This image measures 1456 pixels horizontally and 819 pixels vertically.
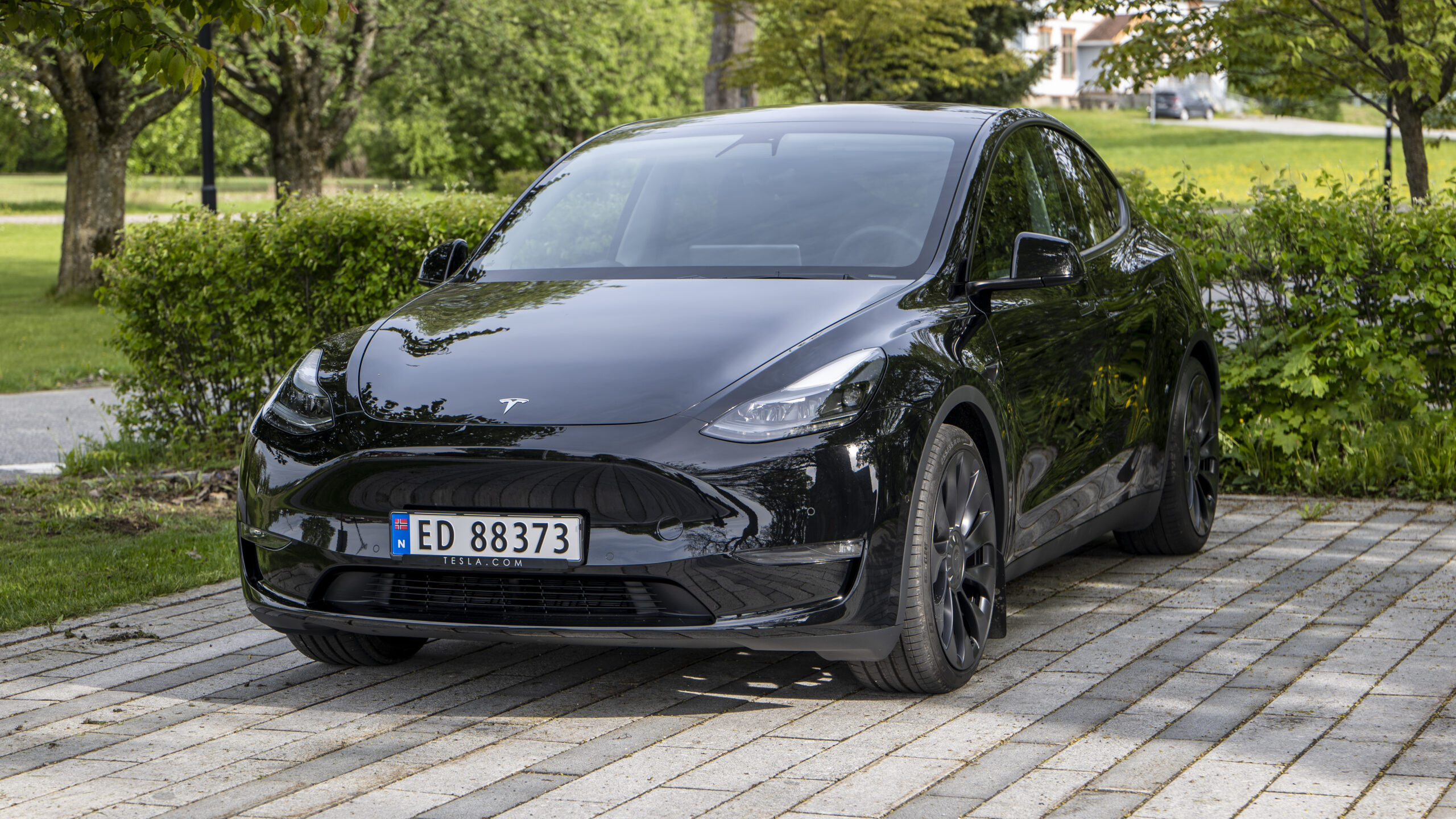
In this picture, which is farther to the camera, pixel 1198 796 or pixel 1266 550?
pixel 1266 550

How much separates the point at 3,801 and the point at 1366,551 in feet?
16.4

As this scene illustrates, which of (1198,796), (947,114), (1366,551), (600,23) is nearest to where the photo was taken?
(1198,796)

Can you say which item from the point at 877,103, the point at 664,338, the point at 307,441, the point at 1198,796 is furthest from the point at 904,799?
the point at 877,103

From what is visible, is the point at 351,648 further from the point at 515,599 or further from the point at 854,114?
the point at 854,114

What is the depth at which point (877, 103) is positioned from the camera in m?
5.85

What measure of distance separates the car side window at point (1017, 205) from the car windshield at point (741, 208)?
0.15 metres

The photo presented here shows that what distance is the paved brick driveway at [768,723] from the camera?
3580 millimetres

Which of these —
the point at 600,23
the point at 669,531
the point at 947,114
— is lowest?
the point at 669,531

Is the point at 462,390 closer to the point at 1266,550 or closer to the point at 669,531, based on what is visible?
the point at 669,531

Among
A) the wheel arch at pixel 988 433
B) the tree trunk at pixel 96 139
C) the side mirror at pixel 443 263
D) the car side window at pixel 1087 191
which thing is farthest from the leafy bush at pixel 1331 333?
the tree trunk at pixel 96 139

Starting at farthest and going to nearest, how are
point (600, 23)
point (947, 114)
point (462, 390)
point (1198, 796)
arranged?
point (600, 23)
point (947, 114)
point (462, 390)
point (1198, 796)

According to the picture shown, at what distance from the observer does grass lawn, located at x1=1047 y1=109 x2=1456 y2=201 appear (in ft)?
152

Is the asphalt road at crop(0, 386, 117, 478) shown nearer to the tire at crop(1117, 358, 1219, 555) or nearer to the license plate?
the license plate

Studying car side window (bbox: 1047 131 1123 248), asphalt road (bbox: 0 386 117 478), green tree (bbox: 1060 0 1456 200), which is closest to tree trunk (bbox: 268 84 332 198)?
asphalt road (bbox: 0 386 117 478)
